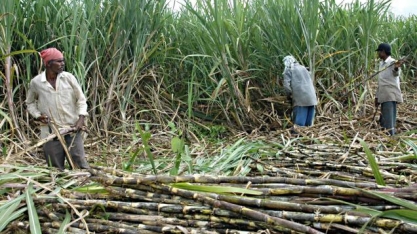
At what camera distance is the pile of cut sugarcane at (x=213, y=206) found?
1.33m

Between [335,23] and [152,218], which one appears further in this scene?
[335,23]

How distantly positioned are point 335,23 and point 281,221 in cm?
486

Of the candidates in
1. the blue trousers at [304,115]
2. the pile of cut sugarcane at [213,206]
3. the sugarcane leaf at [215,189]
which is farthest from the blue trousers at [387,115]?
the sugarcane leaf at [215,189]

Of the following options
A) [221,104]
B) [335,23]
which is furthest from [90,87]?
[335,23]

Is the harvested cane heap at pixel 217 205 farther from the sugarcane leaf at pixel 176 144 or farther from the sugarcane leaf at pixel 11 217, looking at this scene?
the sugarcane leaf at pixel 176 144

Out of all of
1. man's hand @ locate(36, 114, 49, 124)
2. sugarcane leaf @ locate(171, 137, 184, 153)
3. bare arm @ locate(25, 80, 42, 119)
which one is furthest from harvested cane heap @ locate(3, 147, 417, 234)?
bare arm @ locate(25, 80, 42, 119)

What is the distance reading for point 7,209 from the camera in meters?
1.60

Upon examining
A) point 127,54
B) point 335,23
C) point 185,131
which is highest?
point 335,23

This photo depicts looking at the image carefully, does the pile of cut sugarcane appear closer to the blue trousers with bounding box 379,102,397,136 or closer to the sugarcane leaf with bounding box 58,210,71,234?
the sugarcane leaf with bounding box 58,210,71,234

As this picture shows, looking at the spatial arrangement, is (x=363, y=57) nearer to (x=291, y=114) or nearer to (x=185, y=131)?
(x=291, y=114)

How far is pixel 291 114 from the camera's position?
551 centimetres

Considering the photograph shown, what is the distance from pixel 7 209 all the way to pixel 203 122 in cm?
399

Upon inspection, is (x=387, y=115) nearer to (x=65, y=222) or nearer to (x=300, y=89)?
(x=300, y=89)

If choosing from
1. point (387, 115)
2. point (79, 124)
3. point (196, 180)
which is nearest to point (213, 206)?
point (196, 180)
